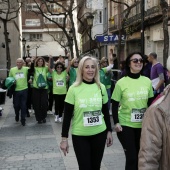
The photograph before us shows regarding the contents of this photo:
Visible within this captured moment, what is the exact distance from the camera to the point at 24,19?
87875mm

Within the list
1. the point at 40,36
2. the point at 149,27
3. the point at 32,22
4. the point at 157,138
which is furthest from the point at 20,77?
the point at 40,36

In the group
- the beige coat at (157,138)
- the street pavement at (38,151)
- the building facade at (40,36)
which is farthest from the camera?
the building facade at (40,36)

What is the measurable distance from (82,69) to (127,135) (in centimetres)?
104

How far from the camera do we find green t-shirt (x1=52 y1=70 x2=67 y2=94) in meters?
11.0

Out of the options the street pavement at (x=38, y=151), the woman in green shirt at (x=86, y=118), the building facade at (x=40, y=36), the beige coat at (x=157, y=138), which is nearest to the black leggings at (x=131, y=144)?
the woman in green shirt at (x=86, y=118)

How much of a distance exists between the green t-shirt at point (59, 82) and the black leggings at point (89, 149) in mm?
6551

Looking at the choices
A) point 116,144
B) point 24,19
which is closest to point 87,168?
point 116,144

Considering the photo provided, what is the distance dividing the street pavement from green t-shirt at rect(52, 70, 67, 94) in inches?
44.0

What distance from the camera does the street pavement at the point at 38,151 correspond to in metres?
6.18

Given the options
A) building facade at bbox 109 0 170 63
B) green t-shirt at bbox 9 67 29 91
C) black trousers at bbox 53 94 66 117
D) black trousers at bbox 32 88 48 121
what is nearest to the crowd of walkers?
green t-shirt at bbox 9 67 29 91

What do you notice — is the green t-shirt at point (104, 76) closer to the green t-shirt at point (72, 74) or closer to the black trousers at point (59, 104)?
the green t-shirt at point (72, 74)

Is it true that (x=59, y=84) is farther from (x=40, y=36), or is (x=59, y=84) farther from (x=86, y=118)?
(x=40, y=36)

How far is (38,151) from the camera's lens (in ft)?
23.6

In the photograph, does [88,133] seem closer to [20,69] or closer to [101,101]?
[101,101]
